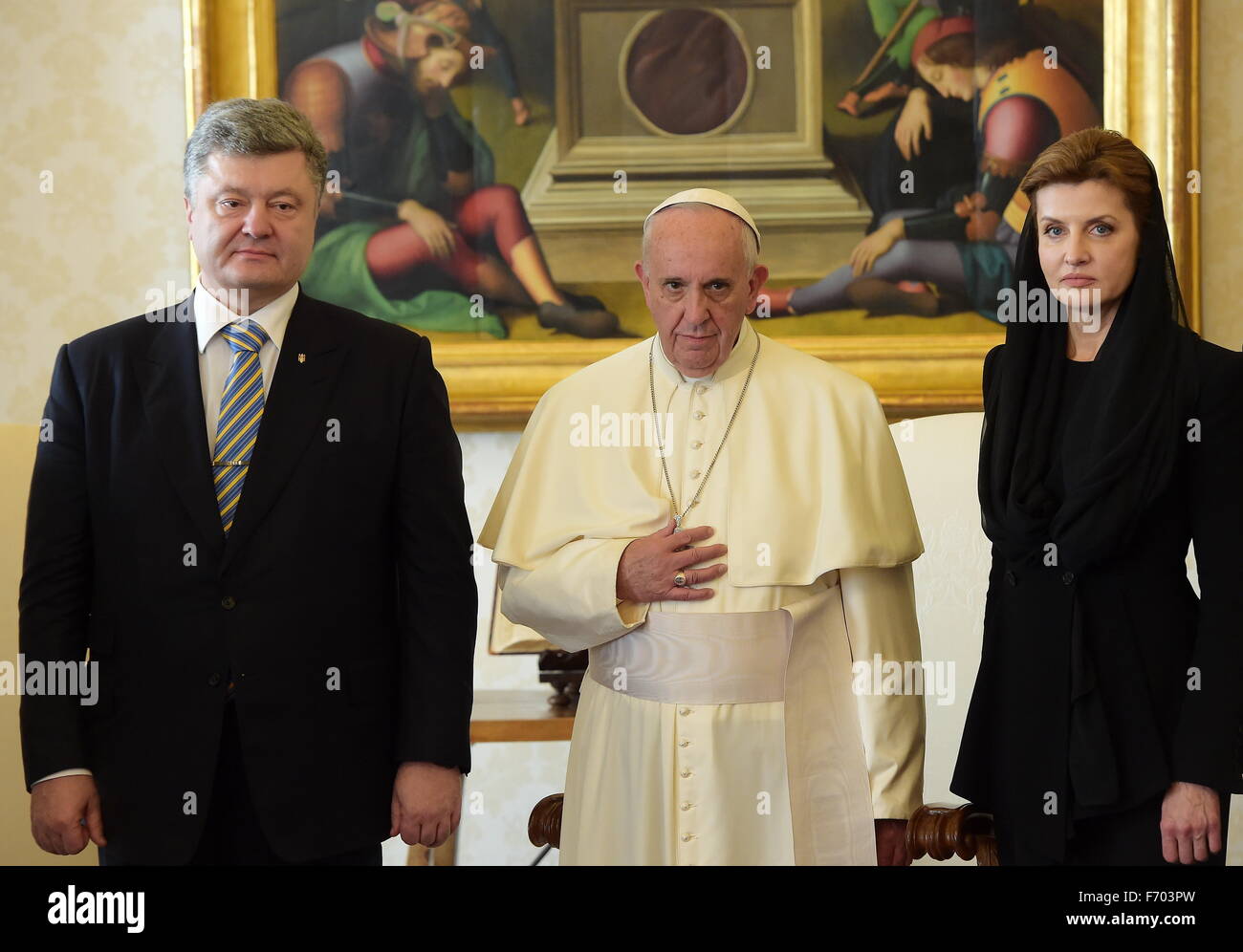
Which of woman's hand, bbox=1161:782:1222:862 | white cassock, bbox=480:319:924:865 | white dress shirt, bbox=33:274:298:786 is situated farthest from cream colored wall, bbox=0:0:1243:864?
woman's hand, bbox=1161:782:1222:862

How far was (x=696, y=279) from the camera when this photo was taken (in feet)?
8.52

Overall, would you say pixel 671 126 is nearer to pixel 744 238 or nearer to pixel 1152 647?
pixel 744 238

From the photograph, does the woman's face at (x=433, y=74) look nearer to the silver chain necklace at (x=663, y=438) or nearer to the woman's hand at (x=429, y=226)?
the woman's hand at (x=429, y=226)

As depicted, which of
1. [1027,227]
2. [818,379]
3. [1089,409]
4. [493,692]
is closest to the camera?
[1089,409]

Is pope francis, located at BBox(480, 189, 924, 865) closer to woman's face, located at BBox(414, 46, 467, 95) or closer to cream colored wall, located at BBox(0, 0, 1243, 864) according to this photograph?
cream colored wall, located at BBox(0, 0, 1243, 864)

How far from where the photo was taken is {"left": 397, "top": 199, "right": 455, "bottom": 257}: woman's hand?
4426mm

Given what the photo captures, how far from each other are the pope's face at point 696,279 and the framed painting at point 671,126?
69.3 inches

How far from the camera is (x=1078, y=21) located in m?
4.41

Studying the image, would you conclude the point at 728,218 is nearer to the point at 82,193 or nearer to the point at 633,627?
the point at 633,627

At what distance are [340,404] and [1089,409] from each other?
4.33ft

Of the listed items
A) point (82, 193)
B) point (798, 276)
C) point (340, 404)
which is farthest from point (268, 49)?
point (340, 404)

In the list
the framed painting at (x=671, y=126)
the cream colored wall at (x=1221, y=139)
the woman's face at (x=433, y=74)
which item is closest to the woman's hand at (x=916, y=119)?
the framed painting at (x=671, y=126)

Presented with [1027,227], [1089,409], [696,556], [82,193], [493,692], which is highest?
[82,193]

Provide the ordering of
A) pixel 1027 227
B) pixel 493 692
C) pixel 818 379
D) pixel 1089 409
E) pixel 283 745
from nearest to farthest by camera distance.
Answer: pixel 283 745, pixel 1089 409, pixel 1027 227, pixel 818 379, pixel 493 692
